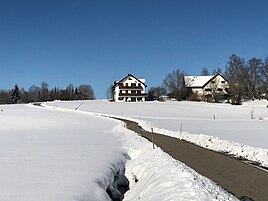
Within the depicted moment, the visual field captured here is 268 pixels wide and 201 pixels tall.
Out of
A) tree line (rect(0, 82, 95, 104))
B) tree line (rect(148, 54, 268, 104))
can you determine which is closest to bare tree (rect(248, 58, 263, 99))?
tree line (rect(148, 54, 268, 104))

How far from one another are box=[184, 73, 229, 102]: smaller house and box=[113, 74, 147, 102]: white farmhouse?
54.7 ft

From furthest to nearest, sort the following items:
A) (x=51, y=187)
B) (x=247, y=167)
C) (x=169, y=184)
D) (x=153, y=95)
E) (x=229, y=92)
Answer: (x=153, y=95)
(x=229, y=92)
(x=247, y=167)
(x=169, y=184)
(x=51, y=187)

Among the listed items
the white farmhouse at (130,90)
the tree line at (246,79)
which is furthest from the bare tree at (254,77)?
the white farmhouse at (130,90)

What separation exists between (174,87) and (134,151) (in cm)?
11179

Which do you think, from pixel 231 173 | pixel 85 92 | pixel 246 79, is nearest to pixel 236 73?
pixel 246 79

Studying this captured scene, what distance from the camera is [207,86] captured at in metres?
126

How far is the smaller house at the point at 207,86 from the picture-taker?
113894 millimetres

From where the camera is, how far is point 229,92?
354 ft

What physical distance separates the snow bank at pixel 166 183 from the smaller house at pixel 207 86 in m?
99.2

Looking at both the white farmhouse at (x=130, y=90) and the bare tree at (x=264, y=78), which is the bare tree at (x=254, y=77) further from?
the white farmhouse at (x=130, y=90)

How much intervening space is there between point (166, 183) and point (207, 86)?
388ft

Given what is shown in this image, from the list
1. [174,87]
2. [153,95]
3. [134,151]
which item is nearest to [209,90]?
[174,87]

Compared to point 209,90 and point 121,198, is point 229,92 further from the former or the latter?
point 121,198

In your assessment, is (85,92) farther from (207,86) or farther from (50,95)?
(207,86)
